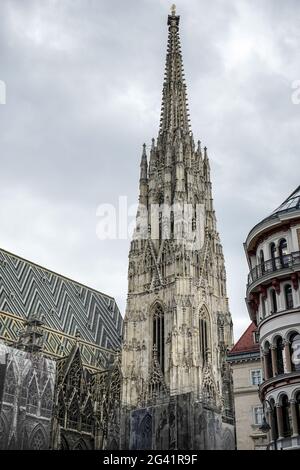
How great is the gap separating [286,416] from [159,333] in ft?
118

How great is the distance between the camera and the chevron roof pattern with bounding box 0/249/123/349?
212ft

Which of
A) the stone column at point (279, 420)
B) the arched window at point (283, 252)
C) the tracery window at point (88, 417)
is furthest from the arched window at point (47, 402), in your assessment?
the arched window at point (283, 252)

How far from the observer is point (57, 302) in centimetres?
6988

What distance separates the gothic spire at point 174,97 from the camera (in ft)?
243

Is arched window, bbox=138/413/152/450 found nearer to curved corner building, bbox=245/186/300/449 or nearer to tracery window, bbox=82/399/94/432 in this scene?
tracery window, bbox=82/399/94/432

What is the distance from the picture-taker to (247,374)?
118 ft

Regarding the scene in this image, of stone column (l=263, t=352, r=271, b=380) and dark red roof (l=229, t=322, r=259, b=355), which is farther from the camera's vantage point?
dark red roof (l=229, t=322, r=259, b=355)

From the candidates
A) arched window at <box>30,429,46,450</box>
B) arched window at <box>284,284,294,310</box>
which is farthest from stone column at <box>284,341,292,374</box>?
arched window at <box>30,429,46,450</box>

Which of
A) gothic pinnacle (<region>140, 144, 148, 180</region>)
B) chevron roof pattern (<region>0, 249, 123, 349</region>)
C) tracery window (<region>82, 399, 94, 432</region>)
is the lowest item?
tracery window (<region>82, 399, 94, 432</region>)

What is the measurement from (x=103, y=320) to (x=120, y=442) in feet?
66.5

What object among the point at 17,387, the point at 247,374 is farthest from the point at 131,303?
the point at 247,374

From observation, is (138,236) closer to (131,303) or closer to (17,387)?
(131,303)

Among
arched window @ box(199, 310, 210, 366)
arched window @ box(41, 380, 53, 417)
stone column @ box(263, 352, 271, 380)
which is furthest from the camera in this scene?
arched window @ box(199, 310, 210, 366)

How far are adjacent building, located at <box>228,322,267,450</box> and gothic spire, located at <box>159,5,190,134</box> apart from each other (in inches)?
1582
